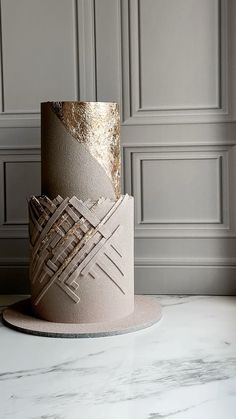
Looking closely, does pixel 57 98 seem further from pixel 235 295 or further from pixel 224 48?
pixel 235 295

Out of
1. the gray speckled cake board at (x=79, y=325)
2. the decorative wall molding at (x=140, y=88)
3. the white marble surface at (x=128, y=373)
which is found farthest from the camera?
the decorative wall molding at (x=140, y=88)

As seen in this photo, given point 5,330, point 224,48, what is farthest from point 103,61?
point 5,330

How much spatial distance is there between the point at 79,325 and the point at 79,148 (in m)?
0.59

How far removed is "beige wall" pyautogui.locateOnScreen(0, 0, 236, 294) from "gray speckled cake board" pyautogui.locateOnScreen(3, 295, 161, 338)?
348 mm

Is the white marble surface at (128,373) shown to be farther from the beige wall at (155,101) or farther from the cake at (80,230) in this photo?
the beige wall at (155,101)

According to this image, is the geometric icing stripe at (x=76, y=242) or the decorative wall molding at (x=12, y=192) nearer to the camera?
the geometric icing stripe at (x=76, y=242)

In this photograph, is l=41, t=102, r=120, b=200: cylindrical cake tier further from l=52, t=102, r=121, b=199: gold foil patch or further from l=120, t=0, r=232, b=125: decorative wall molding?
l=120, t=0, r=232, b=125: decorative wall molding

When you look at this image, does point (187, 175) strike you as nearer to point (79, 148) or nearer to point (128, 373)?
point (79, 148)

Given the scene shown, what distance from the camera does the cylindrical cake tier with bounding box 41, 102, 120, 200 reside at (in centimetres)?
211

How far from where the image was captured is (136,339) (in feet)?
6.56

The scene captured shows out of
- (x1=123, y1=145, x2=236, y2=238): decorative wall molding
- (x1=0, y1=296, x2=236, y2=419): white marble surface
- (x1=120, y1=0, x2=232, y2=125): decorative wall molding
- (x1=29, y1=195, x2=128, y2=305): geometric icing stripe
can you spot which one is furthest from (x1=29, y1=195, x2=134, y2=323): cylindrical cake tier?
(x1=120, y1=0, x2=232, y2=125): decorative wall molding

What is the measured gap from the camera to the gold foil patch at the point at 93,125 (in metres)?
2.11

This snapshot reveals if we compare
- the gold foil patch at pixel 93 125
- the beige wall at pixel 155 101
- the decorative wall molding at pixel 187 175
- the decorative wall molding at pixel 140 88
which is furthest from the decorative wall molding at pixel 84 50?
the gold foil patch at pixel 93 125

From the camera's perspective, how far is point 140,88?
252cm
